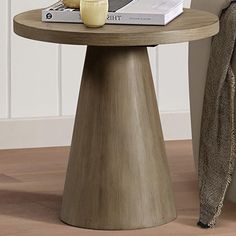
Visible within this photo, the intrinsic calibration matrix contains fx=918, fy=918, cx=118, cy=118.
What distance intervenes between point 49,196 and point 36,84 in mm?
684

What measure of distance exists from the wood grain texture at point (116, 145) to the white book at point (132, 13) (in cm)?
9

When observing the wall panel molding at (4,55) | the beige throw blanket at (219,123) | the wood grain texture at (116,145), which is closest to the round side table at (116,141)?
the wood grain texture at (116,145)

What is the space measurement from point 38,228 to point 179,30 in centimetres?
61

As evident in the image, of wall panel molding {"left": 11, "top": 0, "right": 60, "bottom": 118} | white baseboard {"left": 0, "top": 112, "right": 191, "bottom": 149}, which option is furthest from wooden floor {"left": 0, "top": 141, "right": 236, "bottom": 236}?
wall panel molding {"left": 11, "top": 0, "right": 60, "bottom": 118}

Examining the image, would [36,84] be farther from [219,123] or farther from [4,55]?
[219,123]

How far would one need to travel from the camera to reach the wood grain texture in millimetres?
2266

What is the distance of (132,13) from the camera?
2205mm

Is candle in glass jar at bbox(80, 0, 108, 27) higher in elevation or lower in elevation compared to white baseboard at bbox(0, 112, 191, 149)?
higher

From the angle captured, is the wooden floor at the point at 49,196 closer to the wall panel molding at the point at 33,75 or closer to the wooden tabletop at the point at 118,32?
the wall panel molding at the point at 33,75

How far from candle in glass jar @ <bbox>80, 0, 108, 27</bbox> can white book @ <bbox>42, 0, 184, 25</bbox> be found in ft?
0.15

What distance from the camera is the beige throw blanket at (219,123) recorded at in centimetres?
236

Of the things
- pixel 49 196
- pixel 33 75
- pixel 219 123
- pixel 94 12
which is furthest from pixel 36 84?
pixel 94 12

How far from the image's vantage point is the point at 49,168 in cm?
296

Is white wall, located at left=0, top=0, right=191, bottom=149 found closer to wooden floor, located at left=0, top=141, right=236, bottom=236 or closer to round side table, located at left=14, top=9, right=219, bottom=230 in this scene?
wooden floor, located at left=0, top=141, right=236, bottom=236
